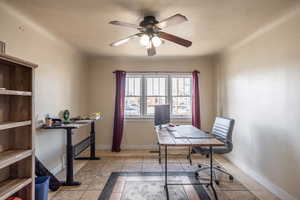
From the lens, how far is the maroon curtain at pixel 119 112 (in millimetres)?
4434

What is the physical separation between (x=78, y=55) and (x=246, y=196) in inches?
156

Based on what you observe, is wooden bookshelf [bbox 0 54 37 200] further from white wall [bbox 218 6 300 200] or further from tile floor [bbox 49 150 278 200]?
white wall [bbox 218 6 300 200]

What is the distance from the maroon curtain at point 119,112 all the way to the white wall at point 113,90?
195 millimetres

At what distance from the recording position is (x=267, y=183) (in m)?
2.63

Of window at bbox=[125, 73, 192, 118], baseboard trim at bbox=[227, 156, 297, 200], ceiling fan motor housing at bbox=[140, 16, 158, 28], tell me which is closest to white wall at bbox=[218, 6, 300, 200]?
baseboard trim at bbox=[227, 156, 297, 200]

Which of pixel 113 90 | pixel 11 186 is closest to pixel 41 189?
pixel 11 186

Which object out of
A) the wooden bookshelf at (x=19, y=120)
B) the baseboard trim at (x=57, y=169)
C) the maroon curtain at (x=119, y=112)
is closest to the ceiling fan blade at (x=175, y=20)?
the wooden bookshelf at (x=19, y=120)

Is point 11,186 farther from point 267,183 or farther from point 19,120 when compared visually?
point 267,183

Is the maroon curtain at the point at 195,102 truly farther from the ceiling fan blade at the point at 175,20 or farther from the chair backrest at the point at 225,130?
the ceiling fan blade at the point at 175,20

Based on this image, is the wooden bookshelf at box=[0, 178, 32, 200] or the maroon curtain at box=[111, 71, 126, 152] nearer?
the wooden bookshelf at box=[0, 178, 32, 200]

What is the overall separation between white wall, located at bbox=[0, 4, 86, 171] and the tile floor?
0.60 meters

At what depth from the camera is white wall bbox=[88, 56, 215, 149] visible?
4605 mm

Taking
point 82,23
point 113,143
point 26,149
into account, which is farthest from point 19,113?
point 113,143

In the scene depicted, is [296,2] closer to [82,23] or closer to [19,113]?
[82,23]
